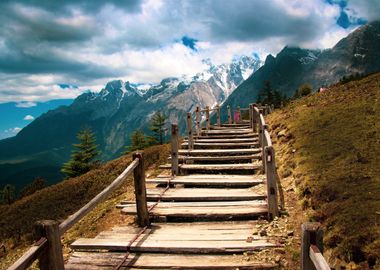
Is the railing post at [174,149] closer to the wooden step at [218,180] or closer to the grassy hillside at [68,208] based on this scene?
the wooden step at [218,180]

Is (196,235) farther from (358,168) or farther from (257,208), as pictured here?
(358,168)

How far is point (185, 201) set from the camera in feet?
34.2

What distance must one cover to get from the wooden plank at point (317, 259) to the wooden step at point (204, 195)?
5.76 m

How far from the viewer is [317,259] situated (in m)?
3.77

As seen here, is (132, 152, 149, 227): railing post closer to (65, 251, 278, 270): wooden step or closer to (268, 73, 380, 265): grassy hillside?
(65, 251, 278, 270): wooden step

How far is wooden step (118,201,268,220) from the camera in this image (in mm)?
8672

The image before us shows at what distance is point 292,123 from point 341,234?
10072mm

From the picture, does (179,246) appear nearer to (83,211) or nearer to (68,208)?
(83,211)

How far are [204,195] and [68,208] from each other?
12470 mm

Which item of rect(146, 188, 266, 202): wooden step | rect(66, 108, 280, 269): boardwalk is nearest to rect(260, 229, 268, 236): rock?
rect(66, 108, 280, 269): boardwalk

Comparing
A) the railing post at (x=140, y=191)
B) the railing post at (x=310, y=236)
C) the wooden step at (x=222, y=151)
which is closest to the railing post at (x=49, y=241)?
the railing post at (x=310, y=236)

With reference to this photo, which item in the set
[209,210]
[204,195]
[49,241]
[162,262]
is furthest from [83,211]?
[204,195]

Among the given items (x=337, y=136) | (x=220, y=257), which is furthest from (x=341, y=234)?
(x=337, y=136)

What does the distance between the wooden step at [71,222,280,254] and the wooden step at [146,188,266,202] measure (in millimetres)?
1745
